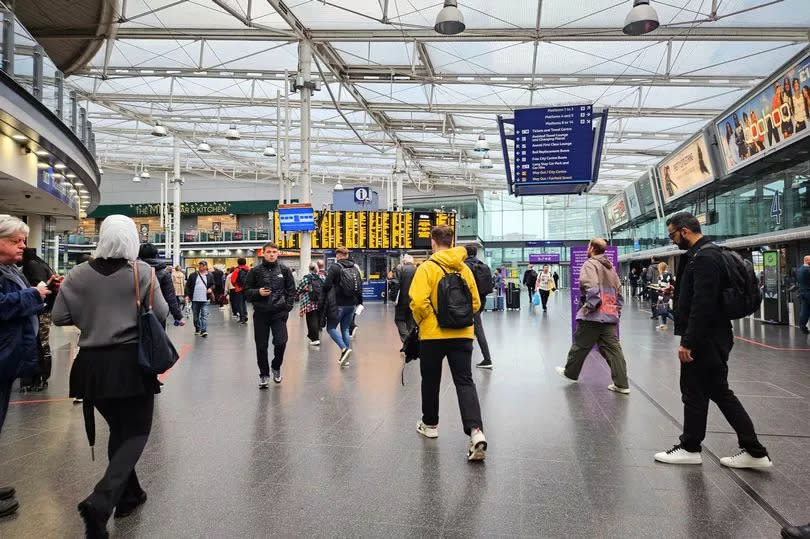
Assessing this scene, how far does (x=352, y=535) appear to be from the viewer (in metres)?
2.78

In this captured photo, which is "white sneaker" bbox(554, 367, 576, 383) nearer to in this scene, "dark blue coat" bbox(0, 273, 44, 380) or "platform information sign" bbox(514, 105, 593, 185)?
"platform information sign" bbox(514, 105, 593, 185)

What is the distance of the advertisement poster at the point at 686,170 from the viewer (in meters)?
16.4

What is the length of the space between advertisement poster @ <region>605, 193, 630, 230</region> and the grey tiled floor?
26261 mm

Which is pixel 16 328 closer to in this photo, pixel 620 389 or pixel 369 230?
pixel 620 389

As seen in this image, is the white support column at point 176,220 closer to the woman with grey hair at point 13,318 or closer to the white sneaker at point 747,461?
the woman with grey hair at point 13,318

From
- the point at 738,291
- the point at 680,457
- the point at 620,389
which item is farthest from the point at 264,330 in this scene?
the point at 738,291

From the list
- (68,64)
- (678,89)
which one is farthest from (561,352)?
(68,64)

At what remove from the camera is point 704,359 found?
3691 mm

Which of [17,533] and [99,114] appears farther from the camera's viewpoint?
[99,114]

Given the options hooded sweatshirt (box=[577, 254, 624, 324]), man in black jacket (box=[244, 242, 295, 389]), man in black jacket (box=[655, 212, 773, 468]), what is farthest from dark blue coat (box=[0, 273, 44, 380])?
hooded sweatshirt (box=[577, 254, 624, 324])

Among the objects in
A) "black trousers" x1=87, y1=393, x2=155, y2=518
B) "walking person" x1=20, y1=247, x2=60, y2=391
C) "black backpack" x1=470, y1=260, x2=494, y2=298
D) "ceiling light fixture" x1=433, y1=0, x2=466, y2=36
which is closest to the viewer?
"black trousers" x1=87, y1=393, x2=155, y2=518

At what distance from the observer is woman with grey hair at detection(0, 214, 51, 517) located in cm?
288

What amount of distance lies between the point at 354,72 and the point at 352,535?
20.0m

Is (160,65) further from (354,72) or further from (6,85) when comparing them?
(6,85)
